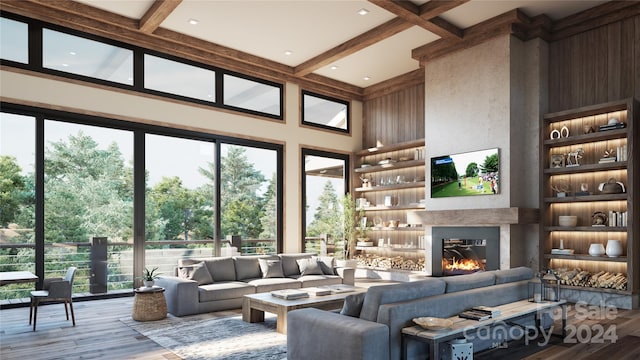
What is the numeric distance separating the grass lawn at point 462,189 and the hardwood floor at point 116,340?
2.10m

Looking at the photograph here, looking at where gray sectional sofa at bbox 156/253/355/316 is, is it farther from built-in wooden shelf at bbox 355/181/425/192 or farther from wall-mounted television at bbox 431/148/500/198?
built-in wooden shelf at bbox 355/181/425/192

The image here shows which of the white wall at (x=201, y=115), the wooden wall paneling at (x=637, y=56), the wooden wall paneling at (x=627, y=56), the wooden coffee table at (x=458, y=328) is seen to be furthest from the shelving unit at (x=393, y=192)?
the wooden coffee table at (x=458, y=328)

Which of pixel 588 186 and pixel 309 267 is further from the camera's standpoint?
pixel 309 267

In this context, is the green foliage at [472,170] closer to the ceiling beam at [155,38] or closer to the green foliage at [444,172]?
the green foliage at [444,172]

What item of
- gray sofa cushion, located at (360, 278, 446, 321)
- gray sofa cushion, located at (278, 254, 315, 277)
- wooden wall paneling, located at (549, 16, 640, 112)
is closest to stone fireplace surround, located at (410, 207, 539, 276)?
wooden wall paneling, located at (549, 16, 640, 112)

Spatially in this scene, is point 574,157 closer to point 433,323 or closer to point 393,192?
point 393,192

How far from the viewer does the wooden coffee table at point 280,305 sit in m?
4.91

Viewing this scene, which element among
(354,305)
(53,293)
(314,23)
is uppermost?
(314,23)

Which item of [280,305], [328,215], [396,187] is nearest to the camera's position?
[280,305]

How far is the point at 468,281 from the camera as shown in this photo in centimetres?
407

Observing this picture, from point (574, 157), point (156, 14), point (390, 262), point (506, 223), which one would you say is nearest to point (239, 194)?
point (390, 262)

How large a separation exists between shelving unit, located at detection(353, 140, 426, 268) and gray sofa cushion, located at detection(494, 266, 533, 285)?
4119 mm

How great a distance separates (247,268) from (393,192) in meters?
4.09

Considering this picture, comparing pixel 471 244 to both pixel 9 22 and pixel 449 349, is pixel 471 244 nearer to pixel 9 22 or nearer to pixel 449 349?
pixel 449 349
